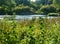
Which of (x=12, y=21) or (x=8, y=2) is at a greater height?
(x=12, y=21)

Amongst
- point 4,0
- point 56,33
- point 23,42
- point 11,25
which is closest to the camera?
point 23,42

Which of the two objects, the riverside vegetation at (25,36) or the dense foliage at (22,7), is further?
the dense foliage at (22,7)

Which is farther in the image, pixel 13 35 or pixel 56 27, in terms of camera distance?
pixel 56 27

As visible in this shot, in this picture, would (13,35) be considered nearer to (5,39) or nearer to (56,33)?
(5,39)

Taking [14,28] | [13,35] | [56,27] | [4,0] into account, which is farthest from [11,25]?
[4,0]

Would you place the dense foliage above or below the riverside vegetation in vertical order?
below

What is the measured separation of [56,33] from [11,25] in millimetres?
1258

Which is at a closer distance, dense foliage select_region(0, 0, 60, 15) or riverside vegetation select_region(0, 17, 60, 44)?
riverside vegetation select_region(0, 17, 60, 44)

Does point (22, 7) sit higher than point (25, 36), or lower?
lower

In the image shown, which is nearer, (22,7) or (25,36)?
(25,36)

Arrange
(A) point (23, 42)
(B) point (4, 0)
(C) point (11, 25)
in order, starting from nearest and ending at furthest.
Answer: (A) point (23, 42) < (C) point (11, 25) < (B) point (4, 0)

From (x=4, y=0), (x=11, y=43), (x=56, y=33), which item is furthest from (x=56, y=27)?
(x=4, y=0)

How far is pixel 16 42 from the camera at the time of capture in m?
5.72

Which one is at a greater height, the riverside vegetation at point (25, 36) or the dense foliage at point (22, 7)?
the riverside vegetation at point (25, 36)
